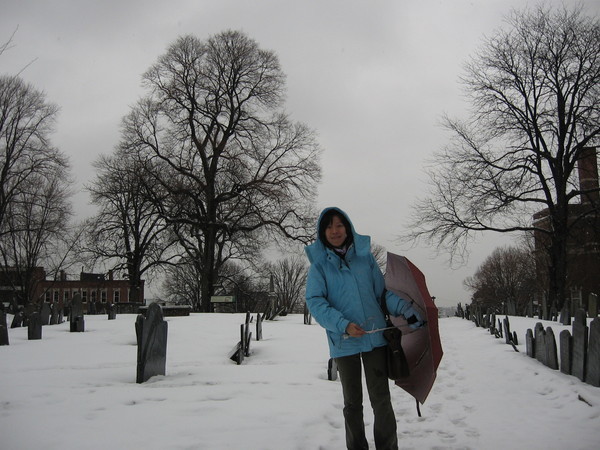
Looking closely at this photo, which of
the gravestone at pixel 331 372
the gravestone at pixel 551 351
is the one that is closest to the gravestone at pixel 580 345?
the gravestone at pixel 551 351

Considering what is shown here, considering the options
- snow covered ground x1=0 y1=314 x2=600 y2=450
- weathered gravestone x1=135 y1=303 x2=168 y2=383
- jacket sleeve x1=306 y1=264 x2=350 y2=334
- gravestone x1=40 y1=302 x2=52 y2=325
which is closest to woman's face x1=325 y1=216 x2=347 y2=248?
jacket sleeve x1=306 y1=264 x2=350 y2=334

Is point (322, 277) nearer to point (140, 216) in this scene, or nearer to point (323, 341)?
point (323, 341)

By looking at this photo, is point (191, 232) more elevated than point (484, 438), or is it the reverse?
point (191, 232)

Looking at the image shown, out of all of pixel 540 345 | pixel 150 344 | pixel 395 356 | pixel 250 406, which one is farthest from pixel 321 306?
pixel 540 345

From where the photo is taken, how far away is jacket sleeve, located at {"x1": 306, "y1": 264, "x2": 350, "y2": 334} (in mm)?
3207

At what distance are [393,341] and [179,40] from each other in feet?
96.2

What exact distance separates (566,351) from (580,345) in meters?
0.42

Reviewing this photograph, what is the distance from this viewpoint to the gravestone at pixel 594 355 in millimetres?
5359

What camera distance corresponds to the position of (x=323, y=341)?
37.4 feet

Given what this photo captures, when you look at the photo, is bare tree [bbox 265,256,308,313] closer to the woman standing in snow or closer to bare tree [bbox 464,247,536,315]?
bare tree [bbox 464,247,536,315]

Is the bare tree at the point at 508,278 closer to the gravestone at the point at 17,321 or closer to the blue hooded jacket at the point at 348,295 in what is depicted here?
the gravestone at the point at 17,321

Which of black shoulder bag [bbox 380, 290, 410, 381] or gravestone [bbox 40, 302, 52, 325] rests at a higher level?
black shoulder bag [bbox 380, 290, 410, 381]

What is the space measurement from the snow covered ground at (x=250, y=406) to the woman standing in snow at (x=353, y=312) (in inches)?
27.0

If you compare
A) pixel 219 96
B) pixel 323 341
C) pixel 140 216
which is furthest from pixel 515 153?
pixel 140 216
